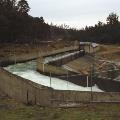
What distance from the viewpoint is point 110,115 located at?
62.9 feet

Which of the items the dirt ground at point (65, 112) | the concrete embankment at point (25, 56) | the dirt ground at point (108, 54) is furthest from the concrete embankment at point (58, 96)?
the dirt ground at point (108, 54)

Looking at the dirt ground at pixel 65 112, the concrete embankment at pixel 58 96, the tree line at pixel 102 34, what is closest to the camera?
the dirt ground at pixel 65 112

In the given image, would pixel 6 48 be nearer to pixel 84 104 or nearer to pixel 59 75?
pixel 59 75

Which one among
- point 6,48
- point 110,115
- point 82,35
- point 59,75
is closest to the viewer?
point 110,115

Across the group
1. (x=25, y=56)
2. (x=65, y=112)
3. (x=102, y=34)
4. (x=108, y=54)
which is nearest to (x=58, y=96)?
(x=65, y=112)

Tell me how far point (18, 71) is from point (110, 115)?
2988 centimetres

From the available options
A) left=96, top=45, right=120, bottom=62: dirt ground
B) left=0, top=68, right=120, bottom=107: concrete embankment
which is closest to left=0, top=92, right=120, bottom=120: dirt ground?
left=0, top=68, right=120, bottom=107: concrete embankment

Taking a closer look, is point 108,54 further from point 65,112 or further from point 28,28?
point 65,112

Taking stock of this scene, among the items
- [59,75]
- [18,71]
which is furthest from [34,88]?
[18,71]

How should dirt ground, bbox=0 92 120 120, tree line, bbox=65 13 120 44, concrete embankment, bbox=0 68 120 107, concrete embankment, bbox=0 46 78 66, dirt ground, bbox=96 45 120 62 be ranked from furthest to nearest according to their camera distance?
tree line, bbox=65 13 120 44 < dirt ground, bbox=96 45 120 62 < concrete embankment, bbox=0 46 78 66 < concrete embankment, bbox=0 68 120 107 < dirt ground, bbox=0 92 120 120

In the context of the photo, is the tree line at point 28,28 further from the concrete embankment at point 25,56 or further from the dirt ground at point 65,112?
the dirt ground at point 65,112

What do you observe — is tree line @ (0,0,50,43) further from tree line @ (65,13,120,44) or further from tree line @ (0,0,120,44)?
tree line @ (65,13,120,44)

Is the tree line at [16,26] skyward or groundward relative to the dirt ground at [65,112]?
skyward

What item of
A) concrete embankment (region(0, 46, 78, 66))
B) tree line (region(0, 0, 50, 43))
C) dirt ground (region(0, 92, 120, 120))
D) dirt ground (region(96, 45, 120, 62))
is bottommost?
dirt ground (region(96, 45, 120, 62))
